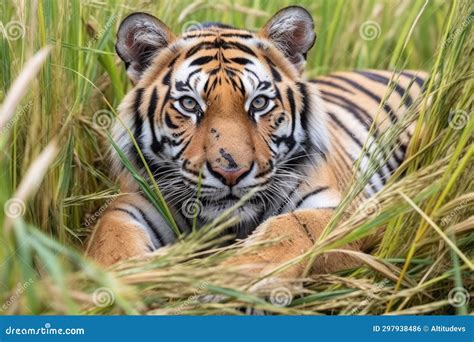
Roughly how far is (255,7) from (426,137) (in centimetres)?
113

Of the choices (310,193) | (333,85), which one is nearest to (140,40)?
(310,193)

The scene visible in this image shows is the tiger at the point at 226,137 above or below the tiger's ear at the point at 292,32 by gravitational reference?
below

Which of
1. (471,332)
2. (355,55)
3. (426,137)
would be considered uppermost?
(355,55)

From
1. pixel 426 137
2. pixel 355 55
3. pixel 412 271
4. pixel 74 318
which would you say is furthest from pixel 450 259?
pixel 355 55

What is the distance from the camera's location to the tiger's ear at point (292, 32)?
2.57m

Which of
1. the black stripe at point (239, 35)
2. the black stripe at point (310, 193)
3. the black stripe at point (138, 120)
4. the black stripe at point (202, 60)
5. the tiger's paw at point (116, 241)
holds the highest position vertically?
the black stripe at point (239, 35)

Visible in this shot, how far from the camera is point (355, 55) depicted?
382cm

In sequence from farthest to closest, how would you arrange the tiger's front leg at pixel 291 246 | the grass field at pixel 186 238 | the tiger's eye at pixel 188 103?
the tiger's eye at pixel 188 103 < the tiger's front leg at pixel 291 246 < the grass field at pixel 186 238

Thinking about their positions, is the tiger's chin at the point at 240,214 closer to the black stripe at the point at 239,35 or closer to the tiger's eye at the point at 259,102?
the tiger's eye at the point at 259,102

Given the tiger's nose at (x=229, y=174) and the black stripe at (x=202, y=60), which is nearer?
the tiger's nose at (x=229, y=174)

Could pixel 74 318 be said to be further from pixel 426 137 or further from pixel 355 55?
pixel 355 55

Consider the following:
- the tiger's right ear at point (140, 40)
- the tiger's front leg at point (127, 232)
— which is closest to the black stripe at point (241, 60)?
the tiger's right ear at point (140, 40)

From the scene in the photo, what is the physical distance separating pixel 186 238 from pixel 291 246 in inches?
13.9

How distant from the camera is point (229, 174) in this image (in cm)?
233
